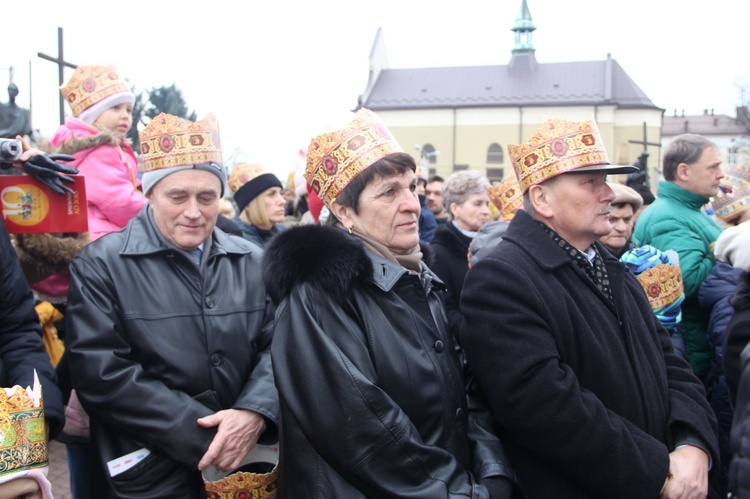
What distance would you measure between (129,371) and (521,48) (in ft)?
207

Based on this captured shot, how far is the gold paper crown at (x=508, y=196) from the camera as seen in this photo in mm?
5117

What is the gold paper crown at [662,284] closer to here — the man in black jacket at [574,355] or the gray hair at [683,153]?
the man in black jacket at [574,355]

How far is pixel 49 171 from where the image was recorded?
300 centimetres

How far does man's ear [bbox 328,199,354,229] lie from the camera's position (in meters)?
2.67

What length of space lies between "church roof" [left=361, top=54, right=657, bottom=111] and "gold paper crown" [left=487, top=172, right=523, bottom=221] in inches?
2114

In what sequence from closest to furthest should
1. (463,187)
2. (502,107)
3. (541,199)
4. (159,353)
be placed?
(159,353), (541,199), (463,187), (502,107)

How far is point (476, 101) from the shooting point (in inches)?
2291

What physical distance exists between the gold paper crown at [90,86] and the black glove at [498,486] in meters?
3.49

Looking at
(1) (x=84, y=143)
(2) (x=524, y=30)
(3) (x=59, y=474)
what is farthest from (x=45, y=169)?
(2) (x=524, y=30)

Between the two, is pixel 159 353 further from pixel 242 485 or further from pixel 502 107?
pixel 502 107

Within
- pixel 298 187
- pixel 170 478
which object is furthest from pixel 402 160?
pixel 298 187

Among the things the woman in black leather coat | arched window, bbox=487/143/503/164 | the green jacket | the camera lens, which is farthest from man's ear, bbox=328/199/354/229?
arched window, bbox=487/143/503/164

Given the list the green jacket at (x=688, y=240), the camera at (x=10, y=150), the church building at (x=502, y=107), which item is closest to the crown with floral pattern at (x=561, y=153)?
the green jacket at (x=688, y=240)

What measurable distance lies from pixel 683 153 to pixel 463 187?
1578 mm
